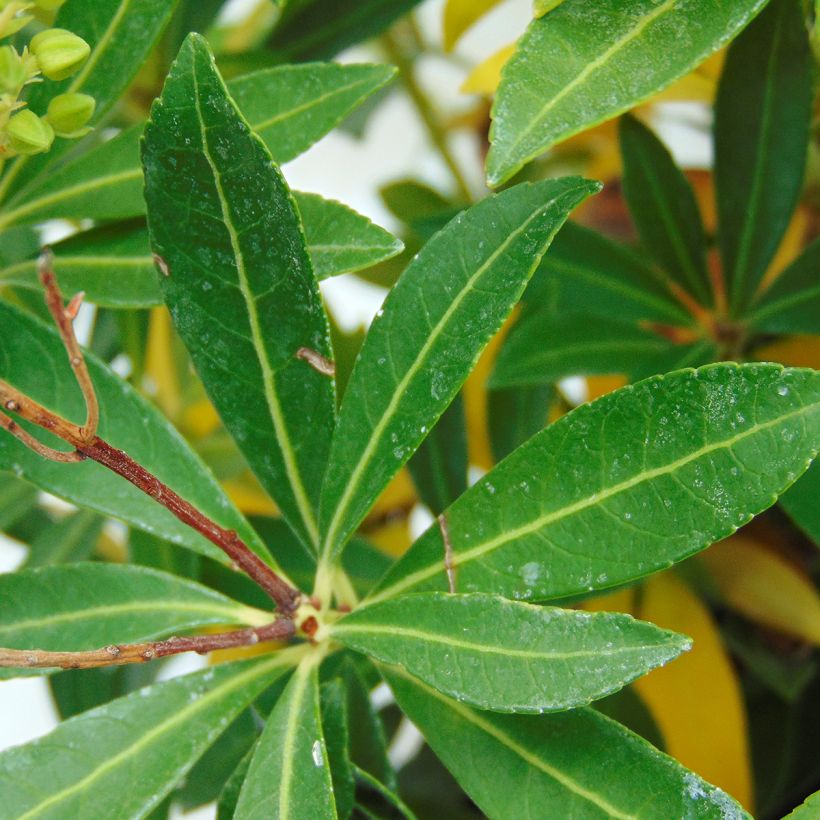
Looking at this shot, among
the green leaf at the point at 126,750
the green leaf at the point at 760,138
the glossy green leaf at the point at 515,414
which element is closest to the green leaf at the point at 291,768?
the green leaf at the point at 126,750

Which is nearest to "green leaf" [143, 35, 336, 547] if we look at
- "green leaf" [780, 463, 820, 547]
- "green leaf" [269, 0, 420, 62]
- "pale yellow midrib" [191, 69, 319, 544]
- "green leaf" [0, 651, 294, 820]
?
"pale yellow midrib" [191, 69, 319, 544]

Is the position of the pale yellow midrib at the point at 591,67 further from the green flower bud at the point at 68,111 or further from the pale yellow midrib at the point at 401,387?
the green flower bud at the point at 68,111

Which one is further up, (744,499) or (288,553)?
(288,553)

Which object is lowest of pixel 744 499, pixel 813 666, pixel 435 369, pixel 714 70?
pixel 813 666

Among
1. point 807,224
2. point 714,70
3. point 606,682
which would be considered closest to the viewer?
point 606,682

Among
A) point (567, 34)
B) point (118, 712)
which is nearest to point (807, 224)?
point (567, 34)

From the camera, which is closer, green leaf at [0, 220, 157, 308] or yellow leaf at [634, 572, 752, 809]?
green leaf at [0, 220, 157, 308]

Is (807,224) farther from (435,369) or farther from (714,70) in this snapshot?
(435,369)

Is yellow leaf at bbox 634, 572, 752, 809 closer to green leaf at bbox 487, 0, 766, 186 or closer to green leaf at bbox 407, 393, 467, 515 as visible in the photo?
green leaf at bbox 407, 393, 467, 515
